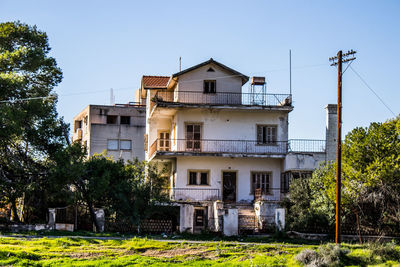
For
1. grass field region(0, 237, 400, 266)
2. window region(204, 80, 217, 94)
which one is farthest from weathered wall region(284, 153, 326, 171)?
grass field region(0, 237, 400, 266)

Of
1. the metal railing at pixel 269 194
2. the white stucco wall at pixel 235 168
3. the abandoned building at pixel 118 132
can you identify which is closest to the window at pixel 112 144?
the abandoned building at pixel 118 132

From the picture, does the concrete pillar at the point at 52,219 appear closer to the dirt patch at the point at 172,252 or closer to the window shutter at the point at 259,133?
the dirt patch at the point at 172,252

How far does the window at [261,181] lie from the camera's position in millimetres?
39594

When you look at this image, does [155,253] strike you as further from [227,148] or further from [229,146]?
[229,146]

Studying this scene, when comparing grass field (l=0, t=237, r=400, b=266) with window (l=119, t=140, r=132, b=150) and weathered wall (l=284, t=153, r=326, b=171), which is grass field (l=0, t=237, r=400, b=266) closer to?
weathered wall (l=284, t=153, r=326, b=171)

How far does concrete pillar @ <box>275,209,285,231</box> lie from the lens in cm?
2969

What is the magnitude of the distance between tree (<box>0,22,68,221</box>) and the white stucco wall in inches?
333

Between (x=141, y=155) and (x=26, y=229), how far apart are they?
2274cm

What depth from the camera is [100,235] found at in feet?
93.8

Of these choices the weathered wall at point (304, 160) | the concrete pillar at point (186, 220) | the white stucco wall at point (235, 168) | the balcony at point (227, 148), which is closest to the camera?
the concrete pillar at point (186, 220)

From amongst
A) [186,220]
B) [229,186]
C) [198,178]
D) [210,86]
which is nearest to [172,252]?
[186,220]

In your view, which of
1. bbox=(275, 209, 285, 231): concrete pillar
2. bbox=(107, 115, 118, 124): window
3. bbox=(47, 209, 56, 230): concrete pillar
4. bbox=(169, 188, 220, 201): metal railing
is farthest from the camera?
bbox=(107, 115, 118, 124): window

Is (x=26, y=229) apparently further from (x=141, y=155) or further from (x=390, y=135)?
(x=141, y=155)

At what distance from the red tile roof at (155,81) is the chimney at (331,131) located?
11.9m
